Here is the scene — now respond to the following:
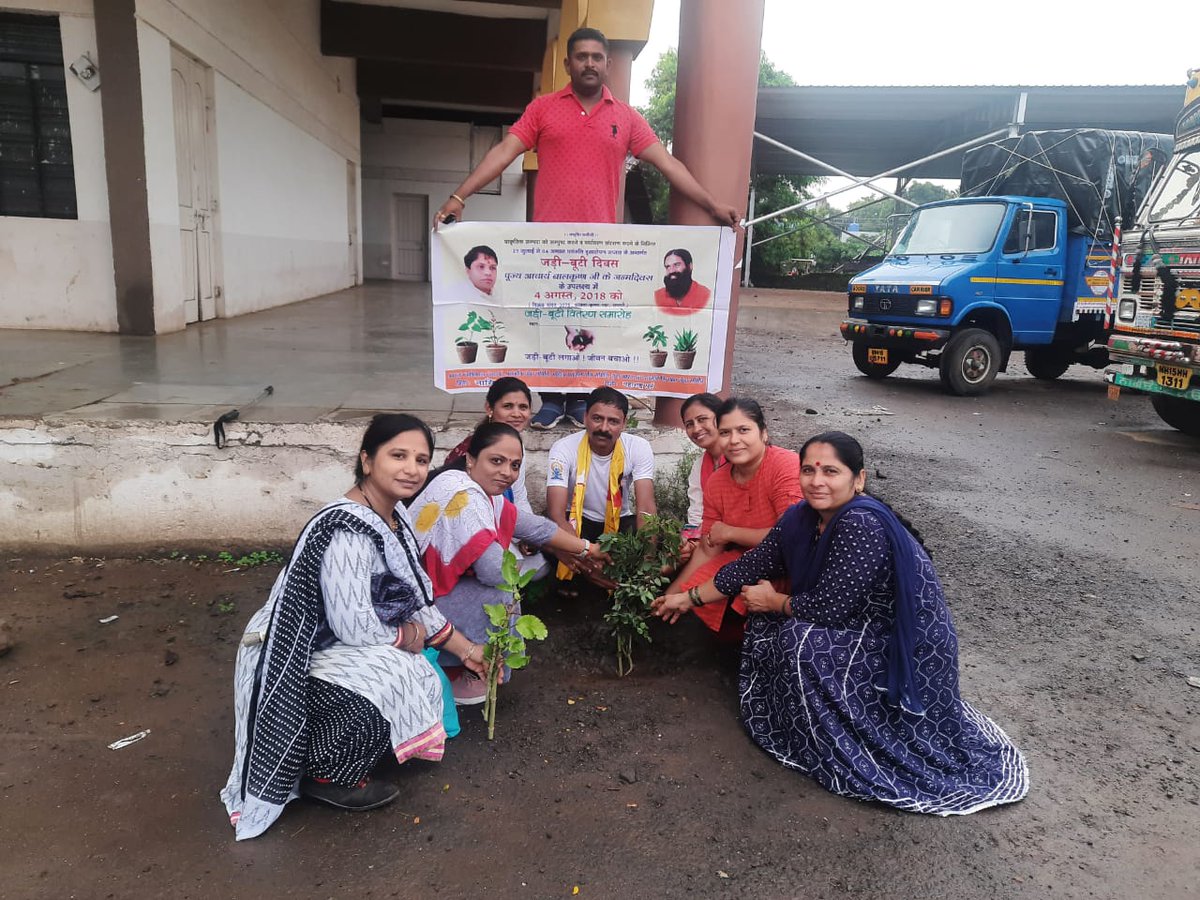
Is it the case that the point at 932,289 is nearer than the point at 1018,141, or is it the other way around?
the point at 932,289

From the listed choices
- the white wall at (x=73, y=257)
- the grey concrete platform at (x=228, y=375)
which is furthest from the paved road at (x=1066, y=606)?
the white wall at (x=73, y=257)

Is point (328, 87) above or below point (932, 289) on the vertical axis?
above

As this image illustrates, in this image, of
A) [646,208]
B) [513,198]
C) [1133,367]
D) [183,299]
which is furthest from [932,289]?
[646,208]

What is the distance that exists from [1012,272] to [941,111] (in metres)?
7.43

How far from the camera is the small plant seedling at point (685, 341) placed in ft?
13.2

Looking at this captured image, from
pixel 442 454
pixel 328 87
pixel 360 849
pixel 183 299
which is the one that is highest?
pixel 328 87

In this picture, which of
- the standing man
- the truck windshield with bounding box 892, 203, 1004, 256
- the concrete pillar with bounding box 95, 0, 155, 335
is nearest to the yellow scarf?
the standing man

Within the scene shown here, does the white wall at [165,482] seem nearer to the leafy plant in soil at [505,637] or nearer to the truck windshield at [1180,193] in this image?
the leafy plant in soil at [505,637]

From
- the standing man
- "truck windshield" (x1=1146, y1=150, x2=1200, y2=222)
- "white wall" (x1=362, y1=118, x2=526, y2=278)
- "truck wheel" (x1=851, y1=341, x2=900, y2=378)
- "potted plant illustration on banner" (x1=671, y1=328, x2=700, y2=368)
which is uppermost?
"white wall" (x1=362, y1=118, x2=526, y2=278)

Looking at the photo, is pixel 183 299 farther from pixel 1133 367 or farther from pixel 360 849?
pixel 1133 367

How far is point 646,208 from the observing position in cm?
2500

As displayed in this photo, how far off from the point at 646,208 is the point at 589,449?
22664 millimetres

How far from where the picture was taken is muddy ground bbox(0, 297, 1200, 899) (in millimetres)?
2066

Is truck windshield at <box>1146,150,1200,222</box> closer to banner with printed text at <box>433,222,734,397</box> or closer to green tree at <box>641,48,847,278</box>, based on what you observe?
banner with printed text at <box>433,222,734,397</box>
